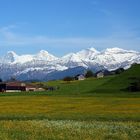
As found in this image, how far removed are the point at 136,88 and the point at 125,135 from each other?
12676 cm

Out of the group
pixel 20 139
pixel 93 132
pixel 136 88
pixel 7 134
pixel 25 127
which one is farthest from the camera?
pixel 136 88

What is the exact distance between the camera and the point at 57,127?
1699 inches

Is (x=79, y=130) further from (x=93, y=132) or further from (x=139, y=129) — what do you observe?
(x=139, y=129)

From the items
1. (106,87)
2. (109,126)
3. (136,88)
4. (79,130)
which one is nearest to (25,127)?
(79,130)

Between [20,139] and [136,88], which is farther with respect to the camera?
[136,88]

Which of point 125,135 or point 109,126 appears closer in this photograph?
point 125,135

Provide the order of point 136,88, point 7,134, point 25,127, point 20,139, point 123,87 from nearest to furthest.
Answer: point 20,139
point 7,134
point 25,127
point 136,88
point 123,87

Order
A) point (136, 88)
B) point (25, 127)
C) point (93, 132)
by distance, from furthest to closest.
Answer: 1. point (136, 88)
2. point (25, 127)
3. point (93, 132)

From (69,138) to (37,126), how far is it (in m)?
9.13

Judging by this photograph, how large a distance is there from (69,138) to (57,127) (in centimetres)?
835

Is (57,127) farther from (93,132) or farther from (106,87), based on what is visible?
(106,87)

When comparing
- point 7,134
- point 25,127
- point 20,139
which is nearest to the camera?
point 20,139

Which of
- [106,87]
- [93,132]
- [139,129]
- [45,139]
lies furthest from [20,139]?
[106,87]

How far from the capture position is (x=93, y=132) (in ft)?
128
